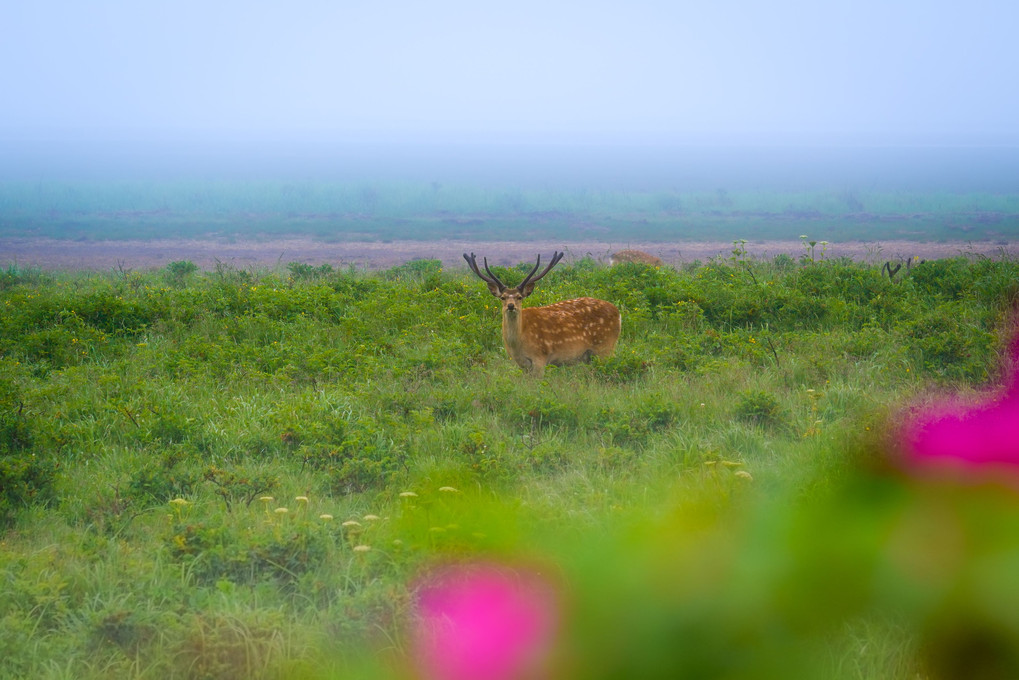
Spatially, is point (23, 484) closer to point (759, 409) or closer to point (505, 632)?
point (759, 409)

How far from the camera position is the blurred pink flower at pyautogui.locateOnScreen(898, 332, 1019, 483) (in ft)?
2.68

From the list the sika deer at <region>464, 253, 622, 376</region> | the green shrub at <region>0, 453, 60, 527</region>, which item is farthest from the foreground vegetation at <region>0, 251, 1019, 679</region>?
the sika deer at <region>464, 253, 622, 376</region>

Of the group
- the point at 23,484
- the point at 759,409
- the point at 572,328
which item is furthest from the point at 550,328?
the point at 23,484

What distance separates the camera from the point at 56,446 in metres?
6.32

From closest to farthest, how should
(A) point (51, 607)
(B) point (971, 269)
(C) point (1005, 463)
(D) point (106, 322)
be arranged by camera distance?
(C) point (1005, 463) → (A) point (51, 607) → (D) point (106, 322) → (B) point (971, 269)

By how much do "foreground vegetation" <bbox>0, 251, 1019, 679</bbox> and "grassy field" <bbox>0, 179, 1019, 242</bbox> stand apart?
16882mm

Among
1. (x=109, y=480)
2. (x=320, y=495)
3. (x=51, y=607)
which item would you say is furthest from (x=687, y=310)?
(x=51, y=607)

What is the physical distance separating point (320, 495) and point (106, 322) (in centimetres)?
600

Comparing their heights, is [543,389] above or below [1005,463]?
below

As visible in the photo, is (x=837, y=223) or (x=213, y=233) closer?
(x=213, y=233)

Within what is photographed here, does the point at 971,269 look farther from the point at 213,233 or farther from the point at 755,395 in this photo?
the point at 213,233

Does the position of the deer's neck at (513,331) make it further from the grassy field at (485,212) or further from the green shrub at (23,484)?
the grassy field at (485,212)

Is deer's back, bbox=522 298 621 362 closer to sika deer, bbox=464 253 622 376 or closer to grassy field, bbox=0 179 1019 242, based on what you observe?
sika deer, bbox=464 253 622 376

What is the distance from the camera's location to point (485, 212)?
39.3 meters
